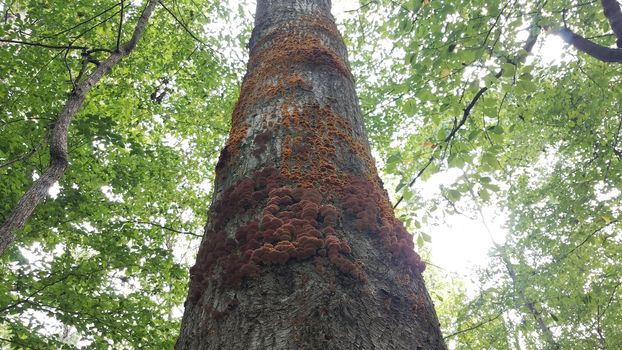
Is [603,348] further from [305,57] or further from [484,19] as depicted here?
[305,57]

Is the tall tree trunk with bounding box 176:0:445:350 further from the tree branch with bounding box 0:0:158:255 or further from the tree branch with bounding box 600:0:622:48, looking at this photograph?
the tree branch with bounding box 600:0:622:48

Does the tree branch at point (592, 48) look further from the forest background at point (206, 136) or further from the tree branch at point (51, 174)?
the tree branch at point (51, 174)

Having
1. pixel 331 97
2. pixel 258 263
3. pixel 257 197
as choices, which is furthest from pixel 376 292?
pixel 331 97

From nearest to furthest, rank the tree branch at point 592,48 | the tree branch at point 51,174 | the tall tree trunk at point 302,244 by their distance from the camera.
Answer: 1. the tall tree trunk at point 302,244
2. the tree branch at point 51,174
3. the tree branch at point 592,48

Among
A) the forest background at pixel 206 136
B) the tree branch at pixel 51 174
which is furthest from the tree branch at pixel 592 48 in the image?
the tree branch at pixel 51 174

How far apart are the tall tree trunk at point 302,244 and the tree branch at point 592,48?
4.13 metres

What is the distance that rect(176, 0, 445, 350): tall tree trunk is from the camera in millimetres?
1049

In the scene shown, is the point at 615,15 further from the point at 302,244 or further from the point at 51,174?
the point at 51,174

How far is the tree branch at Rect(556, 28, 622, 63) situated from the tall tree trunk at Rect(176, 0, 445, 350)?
413 cm

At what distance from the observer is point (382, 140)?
976cm

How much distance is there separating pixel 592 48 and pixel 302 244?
5.28 metres

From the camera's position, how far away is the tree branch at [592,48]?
443cm

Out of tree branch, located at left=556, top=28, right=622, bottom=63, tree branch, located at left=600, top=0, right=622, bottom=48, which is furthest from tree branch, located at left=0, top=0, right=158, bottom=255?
tree branch, located at left=600, top=0, right=622, bottom=48

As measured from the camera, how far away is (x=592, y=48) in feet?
15.5
